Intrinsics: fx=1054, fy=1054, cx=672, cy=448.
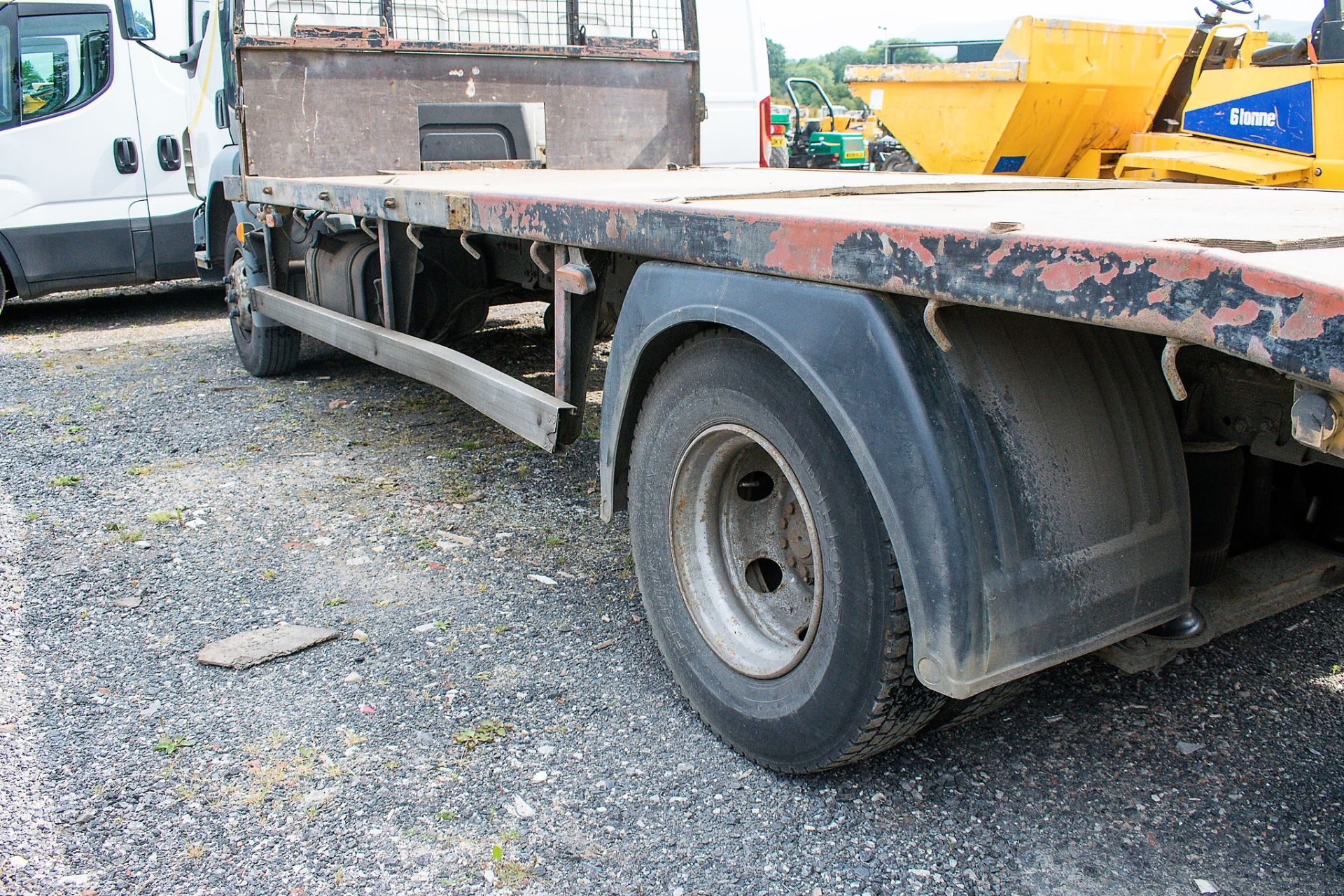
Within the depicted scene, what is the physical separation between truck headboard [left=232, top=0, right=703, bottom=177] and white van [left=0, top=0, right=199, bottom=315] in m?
3.39

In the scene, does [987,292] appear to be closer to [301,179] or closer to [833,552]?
[833,552]

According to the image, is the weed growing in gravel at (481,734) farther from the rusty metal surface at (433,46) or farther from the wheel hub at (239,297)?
the wheel hub at (239,297)

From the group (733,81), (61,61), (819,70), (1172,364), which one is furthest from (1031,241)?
(819,70)

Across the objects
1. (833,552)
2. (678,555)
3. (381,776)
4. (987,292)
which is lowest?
(381,776)

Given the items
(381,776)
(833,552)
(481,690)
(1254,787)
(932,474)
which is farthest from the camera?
(481,690)

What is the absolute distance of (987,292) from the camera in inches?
65.9

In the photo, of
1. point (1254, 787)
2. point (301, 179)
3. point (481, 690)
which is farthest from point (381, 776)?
point (301, 179)

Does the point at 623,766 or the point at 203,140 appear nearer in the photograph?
the point at 623,766

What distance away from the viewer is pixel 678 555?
2.71 m

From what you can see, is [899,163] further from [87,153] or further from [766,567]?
[766,567]

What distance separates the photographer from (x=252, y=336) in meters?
→ 6.68

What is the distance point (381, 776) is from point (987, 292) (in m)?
1.81

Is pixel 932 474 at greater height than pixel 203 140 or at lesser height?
lesser

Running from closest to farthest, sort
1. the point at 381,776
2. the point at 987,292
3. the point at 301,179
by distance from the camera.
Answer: the point at 987,292
the point at 381,776
the point at 301,179
